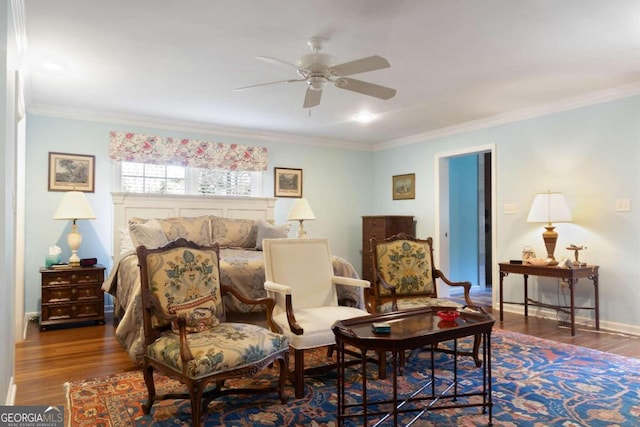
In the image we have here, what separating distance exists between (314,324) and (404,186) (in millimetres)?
4488

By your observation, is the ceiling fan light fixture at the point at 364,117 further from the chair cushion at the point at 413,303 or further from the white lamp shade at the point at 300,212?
Result: the chair cushion at the point at 413,303

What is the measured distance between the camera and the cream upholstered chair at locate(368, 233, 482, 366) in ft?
11.6

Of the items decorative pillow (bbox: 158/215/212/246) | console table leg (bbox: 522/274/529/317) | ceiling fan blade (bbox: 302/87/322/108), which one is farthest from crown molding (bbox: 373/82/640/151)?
decorative pillow (bbox: 158/215/212/246)

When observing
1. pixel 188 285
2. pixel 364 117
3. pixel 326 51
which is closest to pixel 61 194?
pixel 188 285

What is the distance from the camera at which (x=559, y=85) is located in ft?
13.9

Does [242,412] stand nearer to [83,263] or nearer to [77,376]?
[77,376]

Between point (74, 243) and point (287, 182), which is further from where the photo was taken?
point (287, 182)

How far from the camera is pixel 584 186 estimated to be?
4621 millimetres

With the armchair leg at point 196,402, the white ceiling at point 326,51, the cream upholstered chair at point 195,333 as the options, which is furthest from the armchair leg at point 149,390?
the white ceiling at point 326,51

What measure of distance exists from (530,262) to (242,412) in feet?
11.5

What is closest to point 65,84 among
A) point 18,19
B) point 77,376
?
point 18,19

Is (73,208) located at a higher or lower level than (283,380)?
higher

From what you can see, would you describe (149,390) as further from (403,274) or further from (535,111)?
(535,111)

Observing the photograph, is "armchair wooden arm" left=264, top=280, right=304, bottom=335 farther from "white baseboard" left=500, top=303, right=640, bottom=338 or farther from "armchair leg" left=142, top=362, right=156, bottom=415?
"white baseboard" left=500, top=303, right=640, bottom=338
